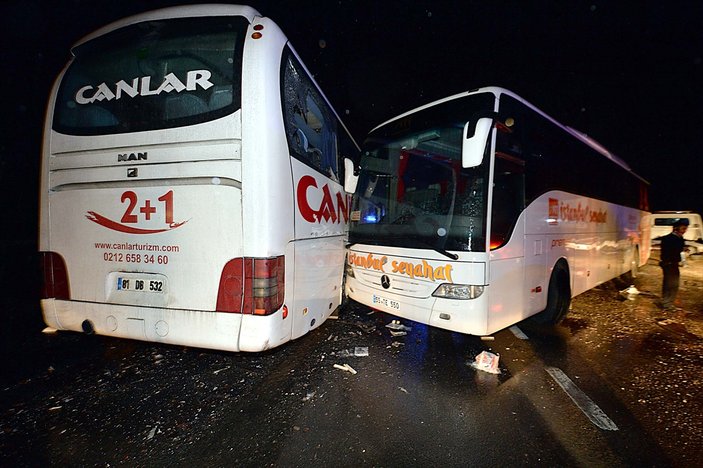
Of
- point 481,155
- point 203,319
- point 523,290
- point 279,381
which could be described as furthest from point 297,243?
point 523,290

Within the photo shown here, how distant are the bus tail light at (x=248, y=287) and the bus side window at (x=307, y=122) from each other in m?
1.19

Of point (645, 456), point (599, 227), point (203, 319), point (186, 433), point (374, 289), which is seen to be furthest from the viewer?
point (599, 227)

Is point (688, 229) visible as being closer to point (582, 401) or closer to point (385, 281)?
point (582, 401)

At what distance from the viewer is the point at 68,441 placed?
2490mm

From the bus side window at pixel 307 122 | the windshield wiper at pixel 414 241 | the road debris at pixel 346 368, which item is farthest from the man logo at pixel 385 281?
the bus side window at pixel 307 122

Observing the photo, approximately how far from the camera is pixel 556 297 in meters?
5.07

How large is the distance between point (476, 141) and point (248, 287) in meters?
2.68

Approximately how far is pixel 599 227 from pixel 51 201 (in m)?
8.99

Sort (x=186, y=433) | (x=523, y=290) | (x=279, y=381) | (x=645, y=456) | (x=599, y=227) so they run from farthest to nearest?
(x=599, y=227)
(x=523, y=290)
(x=279, y=381)
(x=186, y=433)
(x=645, y=456)

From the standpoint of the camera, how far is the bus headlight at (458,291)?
3.62 m

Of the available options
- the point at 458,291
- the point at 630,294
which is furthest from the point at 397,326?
the point at 630,294

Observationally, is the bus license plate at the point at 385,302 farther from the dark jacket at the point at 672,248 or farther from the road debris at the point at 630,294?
the road debris at the point at 630,294

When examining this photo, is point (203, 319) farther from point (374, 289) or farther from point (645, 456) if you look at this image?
point (645, 456)

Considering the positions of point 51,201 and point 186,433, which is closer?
point 186,433
